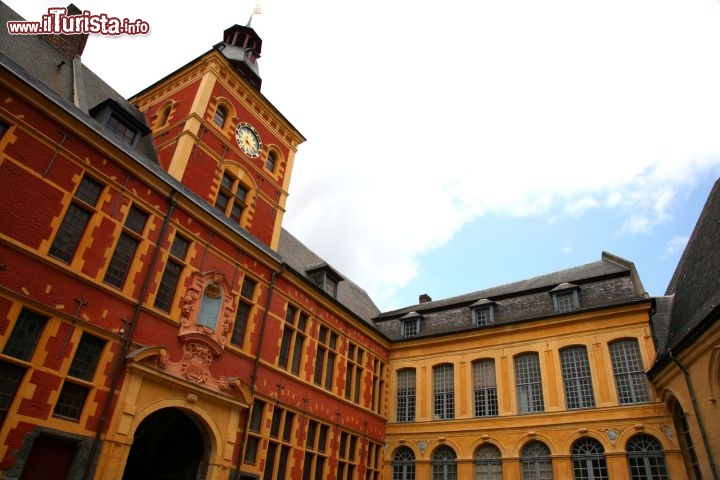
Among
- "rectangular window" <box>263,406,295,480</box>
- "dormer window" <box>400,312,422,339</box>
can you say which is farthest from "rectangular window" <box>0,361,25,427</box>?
"dormer window" <box>400,312,422,339</box>

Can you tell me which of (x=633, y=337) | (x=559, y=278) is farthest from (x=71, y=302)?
(x=559, y=278)

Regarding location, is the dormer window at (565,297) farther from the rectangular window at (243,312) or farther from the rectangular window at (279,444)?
the rectangular window at (243,312)

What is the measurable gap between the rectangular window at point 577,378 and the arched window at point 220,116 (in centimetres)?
1444

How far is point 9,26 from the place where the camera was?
13.1 meters

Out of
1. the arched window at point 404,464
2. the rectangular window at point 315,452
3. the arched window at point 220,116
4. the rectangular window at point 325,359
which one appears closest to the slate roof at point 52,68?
the arched window at point 220,116

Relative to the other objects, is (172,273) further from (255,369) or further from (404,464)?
(404,464)

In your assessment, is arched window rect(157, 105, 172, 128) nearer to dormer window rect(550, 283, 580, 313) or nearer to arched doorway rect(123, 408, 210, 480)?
arched doorway rect(123, 408, 210, 480)

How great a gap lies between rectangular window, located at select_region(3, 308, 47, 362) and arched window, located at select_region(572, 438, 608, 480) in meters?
15.7

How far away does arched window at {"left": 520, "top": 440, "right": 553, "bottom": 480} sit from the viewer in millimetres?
16484

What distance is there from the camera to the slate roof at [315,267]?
1912cm

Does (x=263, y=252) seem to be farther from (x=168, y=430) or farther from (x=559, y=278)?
(x=559, y=278)

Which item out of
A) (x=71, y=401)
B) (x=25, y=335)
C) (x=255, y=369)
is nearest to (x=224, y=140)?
(x=255, y=369)

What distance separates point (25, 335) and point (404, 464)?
14.5 meters

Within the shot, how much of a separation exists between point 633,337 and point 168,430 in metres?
15.1
